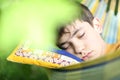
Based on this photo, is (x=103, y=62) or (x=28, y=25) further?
(x=28, y=25)

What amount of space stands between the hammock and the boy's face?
27mm

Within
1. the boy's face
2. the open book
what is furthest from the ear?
the open book

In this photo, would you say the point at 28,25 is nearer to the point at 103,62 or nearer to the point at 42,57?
the point at 42,57

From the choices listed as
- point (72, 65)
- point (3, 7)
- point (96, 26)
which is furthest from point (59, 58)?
point (3, 7)

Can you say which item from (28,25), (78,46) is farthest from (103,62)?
(28,25)

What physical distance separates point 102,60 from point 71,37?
132 mm

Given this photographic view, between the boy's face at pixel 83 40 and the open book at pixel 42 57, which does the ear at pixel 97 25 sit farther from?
the open book at pixel 42 57

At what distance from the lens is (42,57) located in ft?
3.30

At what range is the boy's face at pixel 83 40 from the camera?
1006mm

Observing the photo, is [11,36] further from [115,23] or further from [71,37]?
[115,23]

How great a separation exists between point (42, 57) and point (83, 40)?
138 mm

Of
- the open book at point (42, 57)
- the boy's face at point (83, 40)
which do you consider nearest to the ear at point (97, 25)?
the boy's face at point (83, 40)

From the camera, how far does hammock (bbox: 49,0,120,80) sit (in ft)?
3.07

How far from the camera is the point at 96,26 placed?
1.03 metres
